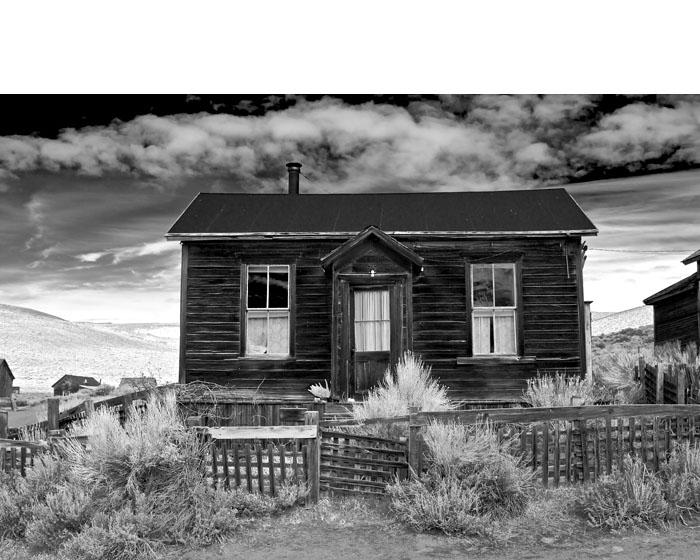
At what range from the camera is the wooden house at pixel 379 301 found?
10789 millimetres

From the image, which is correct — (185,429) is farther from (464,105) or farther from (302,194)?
(302,194)

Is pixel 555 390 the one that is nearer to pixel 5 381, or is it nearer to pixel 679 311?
pixel 679 311

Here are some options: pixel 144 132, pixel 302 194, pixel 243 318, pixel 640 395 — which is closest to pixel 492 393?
pixel 640 395

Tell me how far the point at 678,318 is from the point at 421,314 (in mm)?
9912

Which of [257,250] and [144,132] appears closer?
[144,132]

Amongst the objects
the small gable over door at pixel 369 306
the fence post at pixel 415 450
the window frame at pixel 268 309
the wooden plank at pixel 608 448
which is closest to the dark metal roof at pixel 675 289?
the small gable over door at pixel 369 306

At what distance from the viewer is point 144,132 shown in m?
9.94

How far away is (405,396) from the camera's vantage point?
8797 millimetres

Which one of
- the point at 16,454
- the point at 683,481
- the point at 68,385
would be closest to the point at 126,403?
the point at 16,454

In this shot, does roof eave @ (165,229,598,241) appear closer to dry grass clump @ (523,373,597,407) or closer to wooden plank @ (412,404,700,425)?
dry grass clump @ (523,373,597,407)

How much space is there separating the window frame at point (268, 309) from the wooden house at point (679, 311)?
897 cm

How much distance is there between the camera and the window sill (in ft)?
35.3

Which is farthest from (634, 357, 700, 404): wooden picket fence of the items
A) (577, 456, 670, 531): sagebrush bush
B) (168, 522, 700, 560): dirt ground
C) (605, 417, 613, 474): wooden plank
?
(168, 522, 700, 560): dirt ground

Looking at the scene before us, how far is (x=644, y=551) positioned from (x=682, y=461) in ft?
4.79
